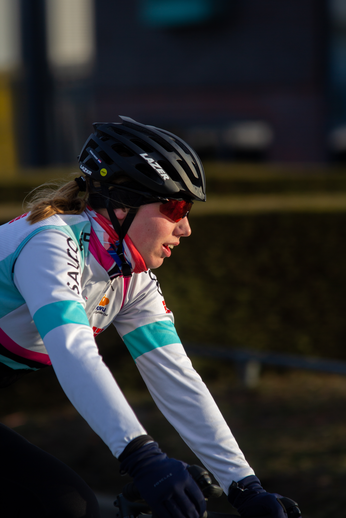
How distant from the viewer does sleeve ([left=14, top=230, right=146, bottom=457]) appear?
1768 millimetres

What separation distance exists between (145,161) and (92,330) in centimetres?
71

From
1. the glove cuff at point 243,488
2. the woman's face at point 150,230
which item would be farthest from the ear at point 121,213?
the glove cuff at point 243,488

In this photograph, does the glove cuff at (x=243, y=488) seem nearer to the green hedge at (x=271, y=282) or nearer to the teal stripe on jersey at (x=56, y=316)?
the teal stripe on jersey at (x=56, y=316)

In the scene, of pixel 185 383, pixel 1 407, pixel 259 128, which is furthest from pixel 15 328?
pixel 259 128

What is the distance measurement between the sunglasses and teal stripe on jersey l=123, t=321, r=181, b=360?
46 centimetres

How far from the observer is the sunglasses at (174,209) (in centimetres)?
232

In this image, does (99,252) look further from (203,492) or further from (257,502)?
(257,502)

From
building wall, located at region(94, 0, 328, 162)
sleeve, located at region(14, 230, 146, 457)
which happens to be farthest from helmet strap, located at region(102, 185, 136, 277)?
building wall, located at region(94, 0, 328, 162)

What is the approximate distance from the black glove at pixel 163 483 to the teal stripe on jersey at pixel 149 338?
698mm

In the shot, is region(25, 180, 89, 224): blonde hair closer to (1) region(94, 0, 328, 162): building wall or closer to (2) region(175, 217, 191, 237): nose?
(2) region(175, 217, 191, 237): nose

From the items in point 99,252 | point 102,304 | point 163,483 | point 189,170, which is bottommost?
point 163,483

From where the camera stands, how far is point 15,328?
88.0 inches

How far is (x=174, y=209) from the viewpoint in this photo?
2.33 metres

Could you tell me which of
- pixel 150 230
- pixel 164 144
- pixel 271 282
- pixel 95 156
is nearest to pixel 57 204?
pixel 95 156
